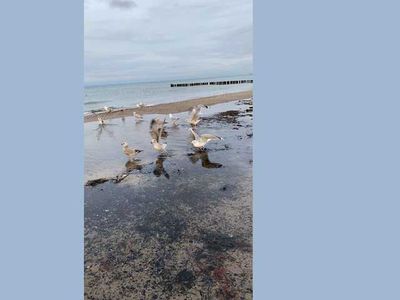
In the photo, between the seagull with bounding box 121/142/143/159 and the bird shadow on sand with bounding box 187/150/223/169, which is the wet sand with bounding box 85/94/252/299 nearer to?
the bird shadow on sand with bounding box 187/150/223/169

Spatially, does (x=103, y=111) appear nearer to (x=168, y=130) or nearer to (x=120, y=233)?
(x=168, y=130)

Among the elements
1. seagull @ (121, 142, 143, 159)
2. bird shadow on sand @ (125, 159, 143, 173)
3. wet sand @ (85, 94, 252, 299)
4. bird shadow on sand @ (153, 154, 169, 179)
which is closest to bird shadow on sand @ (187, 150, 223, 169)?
wet sand @ (85, 94, 252, 299)

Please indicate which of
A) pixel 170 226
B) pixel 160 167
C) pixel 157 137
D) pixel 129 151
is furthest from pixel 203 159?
pixel 170 226

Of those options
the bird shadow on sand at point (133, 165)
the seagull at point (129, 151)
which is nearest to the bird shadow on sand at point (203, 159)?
the bird shadow on sand at point (133, 165)

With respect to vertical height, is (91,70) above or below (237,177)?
above

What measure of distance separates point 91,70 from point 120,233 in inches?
82.9

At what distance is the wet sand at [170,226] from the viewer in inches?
104

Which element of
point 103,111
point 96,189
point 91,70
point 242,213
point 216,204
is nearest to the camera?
point 242,213

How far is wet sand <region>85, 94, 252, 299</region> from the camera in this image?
8.63 ft

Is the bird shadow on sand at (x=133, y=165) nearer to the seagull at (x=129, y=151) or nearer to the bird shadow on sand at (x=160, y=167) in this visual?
the seagull at (x=129, y=151)

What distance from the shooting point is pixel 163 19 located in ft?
13.3

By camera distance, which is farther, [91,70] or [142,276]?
[91,70]

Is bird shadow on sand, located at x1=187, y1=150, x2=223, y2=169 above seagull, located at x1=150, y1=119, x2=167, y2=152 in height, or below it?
below

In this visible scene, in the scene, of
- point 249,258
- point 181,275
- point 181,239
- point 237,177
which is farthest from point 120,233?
point 237,177
